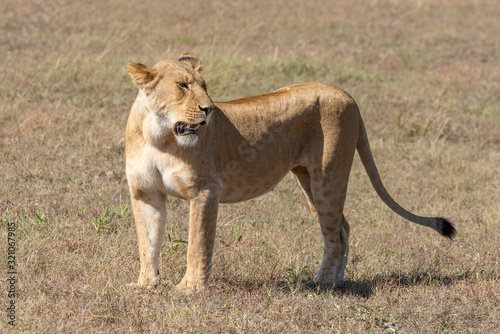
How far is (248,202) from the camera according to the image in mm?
6336

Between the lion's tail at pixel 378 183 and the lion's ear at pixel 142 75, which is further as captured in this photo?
the lion's tail at pixel 378 183

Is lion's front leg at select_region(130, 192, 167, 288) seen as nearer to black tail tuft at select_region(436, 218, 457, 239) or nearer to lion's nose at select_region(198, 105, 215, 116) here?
lion's nose at select_region(198, 105, 215, 116)

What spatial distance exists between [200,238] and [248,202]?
7.71 ft

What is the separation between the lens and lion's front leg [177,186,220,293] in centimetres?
396

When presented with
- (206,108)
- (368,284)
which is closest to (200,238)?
A: (206,108)

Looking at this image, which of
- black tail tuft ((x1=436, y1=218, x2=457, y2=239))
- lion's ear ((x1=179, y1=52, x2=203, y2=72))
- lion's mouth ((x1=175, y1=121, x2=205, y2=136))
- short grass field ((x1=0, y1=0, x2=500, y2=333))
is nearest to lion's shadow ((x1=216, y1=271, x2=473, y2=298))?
short grass field ((x1=0, y1=0, x2=500, y2=333))

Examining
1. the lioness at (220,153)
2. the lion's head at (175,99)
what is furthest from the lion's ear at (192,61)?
the lion's head at (175,99)

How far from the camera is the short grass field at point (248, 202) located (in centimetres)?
396

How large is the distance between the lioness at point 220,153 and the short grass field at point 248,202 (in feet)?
1.14

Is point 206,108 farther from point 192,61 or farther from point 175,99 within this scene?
point 192,61

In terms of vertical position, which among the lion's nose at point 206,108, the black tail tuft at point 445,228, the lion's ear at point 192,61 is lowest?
the black tail tuft at point 445,228

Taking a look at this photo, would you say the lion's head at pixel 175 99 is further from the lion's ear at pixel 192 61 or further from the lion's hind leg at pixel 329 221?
the lion's hind leg at pixel 329 221

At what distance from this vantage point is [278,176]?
4.55 m

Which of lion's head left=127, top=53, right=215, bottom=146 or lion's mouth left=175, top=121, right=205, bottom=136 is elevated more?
lion's head left=127, top=53, right=215, bottom=146
